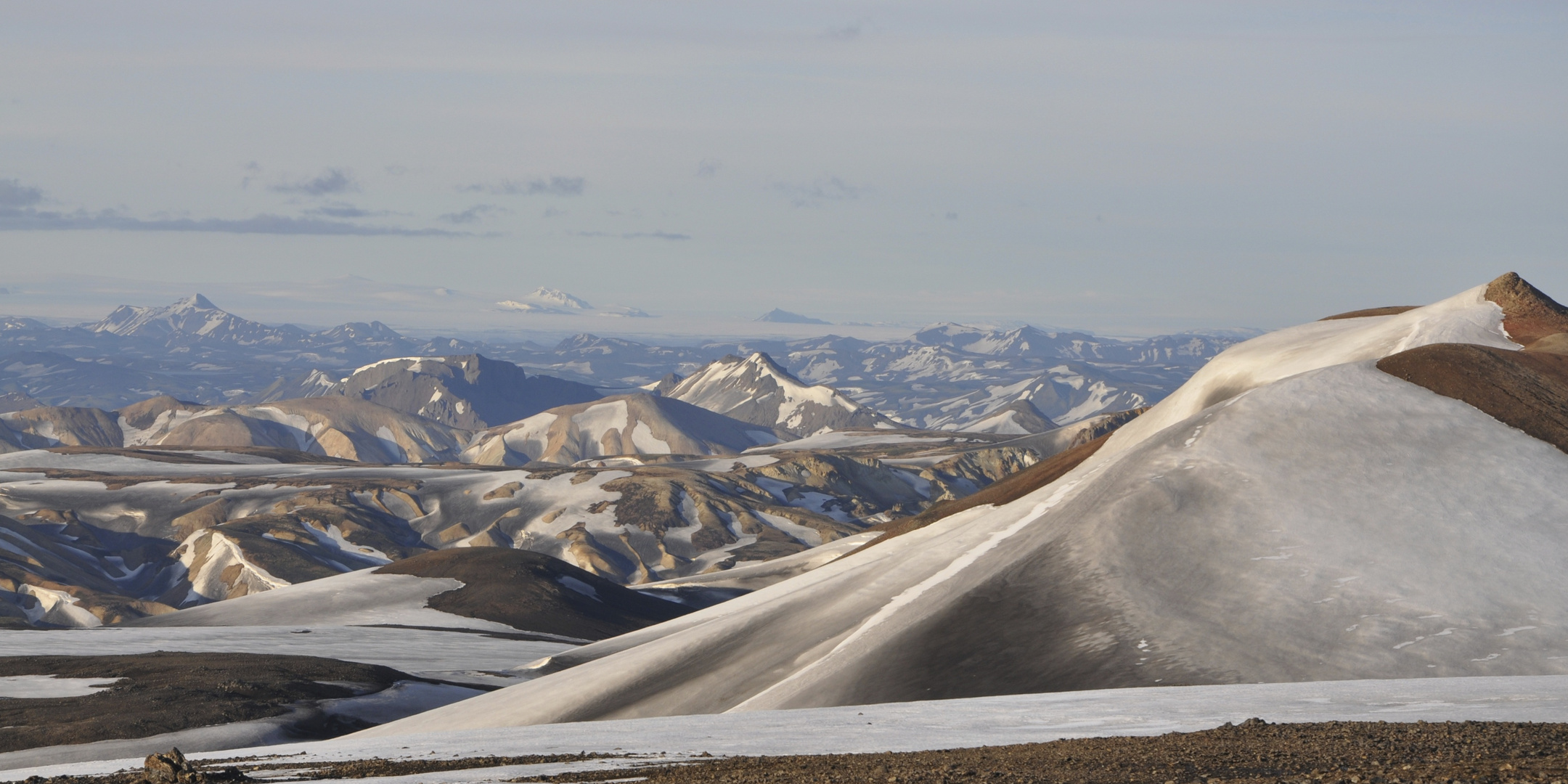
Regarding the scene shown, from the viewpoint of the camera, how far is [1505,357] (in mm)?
62750

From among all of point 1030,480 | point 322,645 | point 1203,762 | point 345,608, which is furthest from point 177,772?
point 345,608

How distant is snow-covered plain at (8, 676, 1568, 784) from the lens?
27672mm

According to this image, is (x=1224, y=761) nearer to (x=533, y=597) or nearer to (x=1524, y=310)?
(x=1524, y=310)

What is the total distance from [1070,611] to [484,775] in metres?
30.1

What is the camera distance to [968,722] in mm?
32094

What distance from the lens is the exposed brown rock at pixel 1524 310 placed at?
70.2m

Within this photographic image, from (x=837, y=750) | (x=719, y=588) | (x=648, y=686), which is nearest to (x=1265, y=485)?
(x=648, y=686)

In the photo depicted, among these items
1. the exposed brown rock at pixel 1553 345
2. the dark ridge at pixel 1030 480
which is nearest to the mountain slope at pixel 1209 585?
the exposed brown rock at pixel 1553 345

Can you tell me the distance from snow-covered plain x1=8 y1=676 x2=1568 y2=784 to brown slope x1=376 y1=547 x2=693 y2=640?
84.7 m

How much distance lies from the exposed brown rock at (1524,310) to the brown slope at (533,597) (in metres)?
81.0

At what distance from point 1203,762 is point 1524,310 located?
64833 mm

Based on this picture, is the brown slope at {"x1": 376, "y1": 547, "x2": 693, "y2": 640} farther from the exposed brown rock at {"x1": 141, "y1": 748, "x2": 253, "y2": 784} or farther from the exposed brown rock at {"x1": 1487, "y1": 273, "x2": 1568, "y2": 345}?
the exposed brown rock at {"x1": 141, "y1": 748, "x2": 253, "y2": 784}

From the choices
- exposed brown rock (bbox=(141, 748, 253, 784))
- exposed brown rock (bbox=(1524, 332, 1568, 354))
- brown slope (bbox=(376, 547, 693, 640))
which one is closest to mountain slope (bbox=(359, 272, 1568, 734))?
exposed brown rock (bbox=(1524, 332, 1568, 354))

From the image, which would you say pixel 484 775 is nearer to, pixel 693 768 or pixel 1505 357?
pixel 693 768
